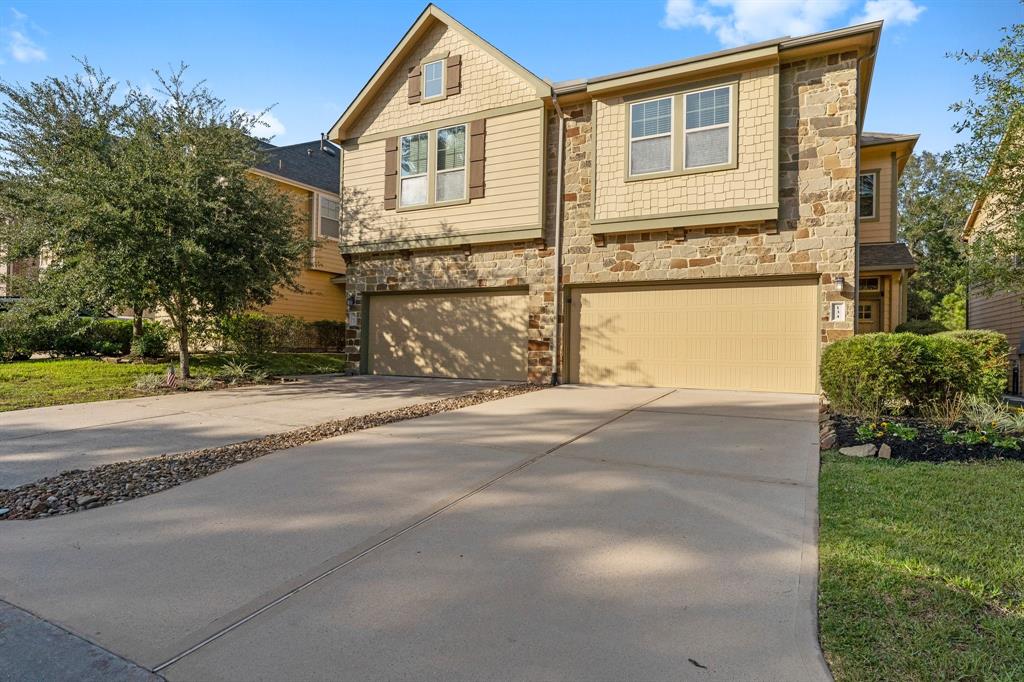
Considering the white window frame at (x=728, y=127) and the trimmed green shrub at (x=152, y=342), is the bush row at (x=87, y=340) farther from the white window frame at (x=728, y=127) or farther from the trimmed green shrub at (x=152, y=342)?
the white window frame at (x=728, y=127)

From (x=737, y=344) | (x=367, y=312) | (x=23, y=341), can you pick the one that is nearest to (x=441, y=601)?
(x=737, y=344)

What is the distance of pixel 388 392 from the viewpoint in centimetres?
941

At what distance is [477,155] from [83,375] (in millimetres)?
8433

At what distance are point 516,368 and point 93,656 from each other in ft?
30.1

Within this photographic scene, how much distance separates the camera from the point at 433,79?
11.7 meters

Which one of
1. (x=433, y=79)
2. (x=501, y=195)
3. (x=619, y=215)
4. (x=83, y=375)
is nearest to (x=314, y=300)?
(x=83, y=375)

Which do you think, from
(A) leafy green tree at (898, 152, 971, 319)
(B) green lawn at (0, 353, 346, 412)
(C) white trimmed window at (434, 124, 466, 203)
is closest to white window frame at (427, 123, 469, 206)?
(C) white trimmed window at (434, 124, 466, 203)

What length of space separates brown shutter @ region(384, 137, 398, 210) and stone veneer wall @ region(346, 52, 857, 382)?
6.20 feet

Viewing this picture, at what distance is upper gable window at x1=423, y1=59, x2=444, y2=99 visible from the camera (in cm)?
1158

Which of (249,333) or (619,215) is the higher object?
(619,215)

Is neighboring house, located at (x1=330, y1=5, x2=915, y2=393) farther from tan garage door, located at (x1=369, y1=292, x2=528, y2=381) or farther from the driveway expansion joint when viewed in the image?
the driveway expansion joint

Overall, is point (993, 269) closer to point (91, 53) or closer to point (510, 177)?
point (510, 177)

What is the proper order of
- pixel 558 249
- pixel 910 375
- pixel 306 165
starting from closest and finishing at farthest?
pixel 910 375, pixel 558 249, pixel 306 165

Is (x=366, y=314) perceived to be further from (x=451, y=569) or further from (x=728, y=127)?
(x=451, y=569)
